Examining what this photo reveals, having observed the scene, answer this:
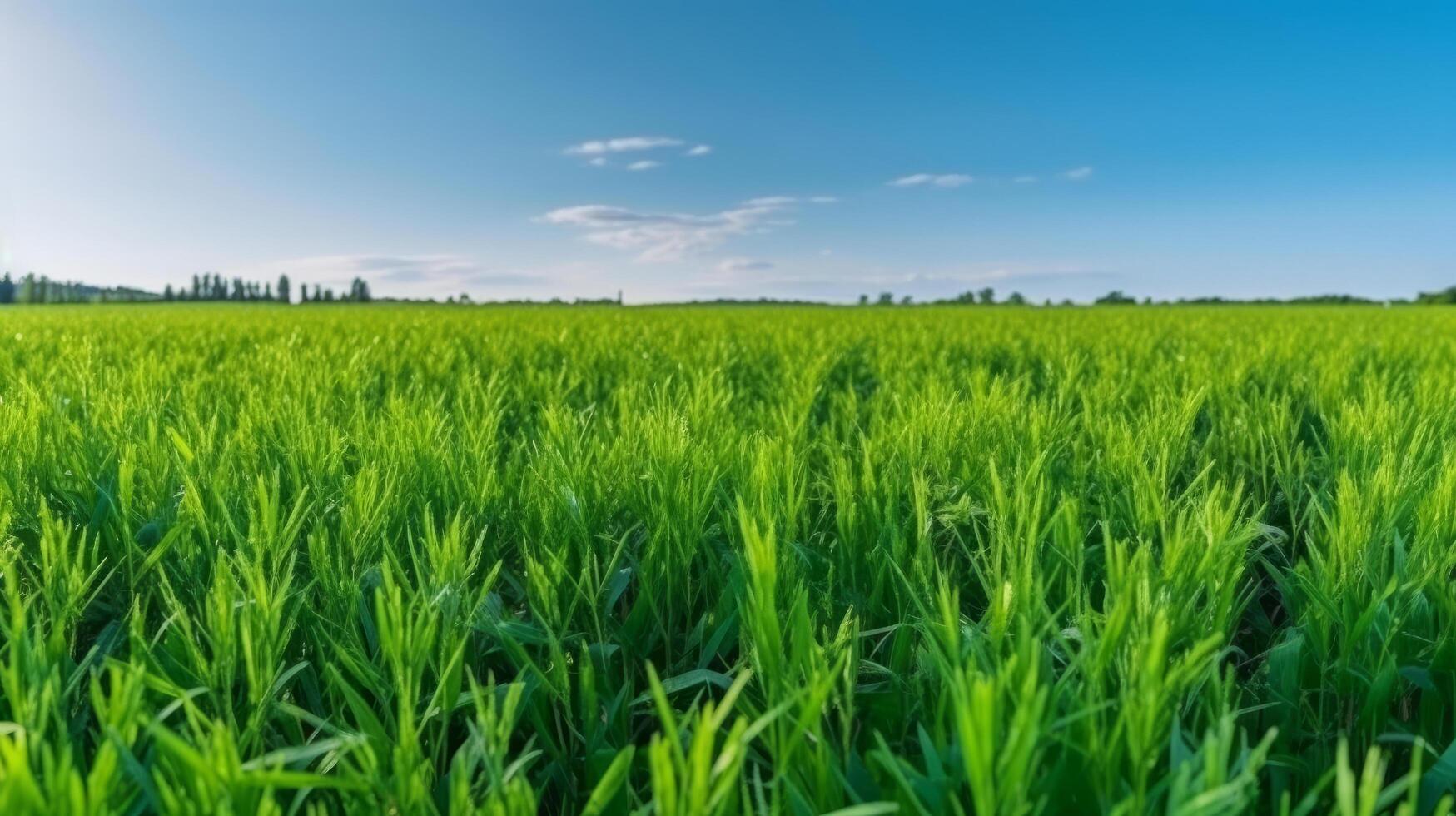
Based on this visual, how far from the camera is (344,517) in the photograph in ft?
3.86

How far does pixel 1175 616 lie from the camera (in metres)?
0.87

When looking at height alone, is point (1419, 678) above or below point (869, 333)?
below

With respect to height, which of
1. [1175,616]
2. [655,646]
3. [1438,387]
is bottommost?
[655,646]

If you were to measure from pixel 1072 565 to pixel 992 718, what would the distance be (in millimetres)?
518

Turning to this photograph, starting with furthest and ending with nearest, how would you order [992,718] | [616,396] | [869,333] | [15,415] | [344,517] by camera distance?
[869,333], [616,396], [15,415], [344,517], [992,718]

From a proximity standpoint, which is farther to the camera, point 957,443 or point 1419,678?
point 957,443

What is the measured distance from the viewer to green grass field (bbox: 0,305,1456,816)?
65 centimetres

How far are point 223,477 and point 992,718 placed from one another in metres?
1.35

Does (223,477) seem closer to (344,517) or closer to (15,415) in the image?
(344,517)

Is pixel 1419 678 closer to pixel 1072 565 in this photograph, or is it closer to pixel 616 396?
pixel 1072 565

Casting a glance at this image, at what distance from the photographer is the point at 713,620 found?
1.10m

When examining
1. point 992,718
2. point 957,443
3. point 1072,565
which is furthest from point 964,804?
point 957,443

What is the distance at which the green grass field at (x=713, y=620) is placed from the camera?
649mm

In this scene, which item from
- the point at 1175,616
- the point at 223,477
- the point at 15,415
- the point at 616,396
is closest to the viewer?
the point at 1175,616
